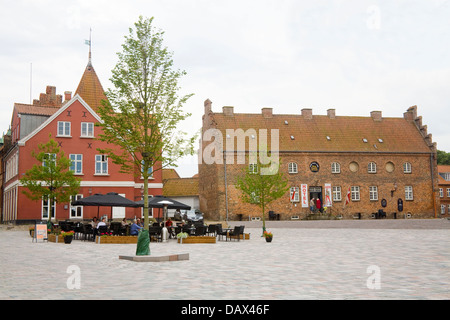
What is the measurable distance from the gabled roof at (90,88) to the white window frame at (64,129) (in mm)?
3529

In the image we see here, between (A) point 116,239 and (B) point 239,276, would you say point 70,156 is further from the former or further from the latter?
(B) point 239,276

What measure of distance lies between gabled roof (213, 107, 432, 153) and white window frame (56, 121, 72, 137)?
15307 millimetres

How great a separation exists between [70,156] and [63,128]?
7.72 feet

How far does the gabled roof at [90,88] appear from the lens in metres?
41.0

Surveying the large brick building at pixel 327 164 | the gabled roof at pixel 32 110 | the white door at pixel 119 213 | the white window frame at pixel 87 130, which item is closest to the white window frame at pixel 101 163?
the white window frame at pixel 87 130

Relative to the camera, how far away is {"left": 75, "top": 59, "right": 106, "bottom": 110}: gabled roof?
41031mm

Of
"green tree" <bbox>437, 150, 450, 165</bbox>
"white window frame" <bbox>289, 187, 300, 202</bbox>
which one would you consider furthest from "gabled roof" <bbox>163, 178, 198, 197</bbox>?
"green tree" <bbox>437, 150, 450, 165</bbox>

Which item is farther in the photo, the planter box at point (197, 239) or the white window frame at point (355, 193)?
the white window frame at point (355, 193)

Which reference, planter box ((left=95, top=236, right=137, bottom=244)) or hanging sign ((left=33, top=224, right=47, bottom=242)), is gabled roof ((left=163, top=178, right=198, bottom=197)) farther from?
planter box ((left=95, top=236, right=137, bottom=244))

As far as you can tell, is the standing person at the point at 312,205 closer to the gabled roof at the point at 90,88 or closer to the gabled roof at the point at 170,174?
the gabled roof at the point at 90,88

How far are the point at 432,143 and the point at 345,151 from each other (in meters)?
11.2

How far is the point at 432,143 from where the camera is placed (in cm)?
5241
